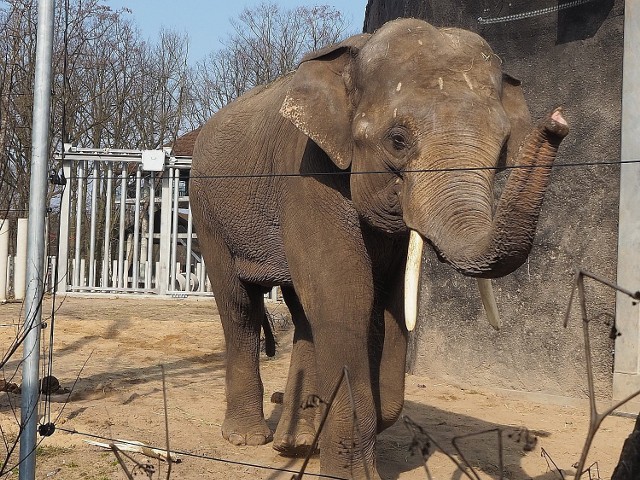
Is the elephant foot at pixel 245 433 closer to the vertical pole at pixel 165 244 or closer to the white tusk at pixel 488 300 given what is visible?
the white tusk at pixel 488 300

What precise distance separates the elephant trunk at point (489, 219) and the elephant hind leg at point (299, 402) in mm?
2012

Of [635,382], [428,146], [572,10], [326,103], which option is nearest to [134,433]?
[326,103]

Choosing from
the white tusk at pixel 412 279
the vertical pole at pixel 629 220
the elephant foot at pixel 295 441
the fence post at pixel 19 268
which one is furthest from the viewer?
the fence post at pixel 19 268

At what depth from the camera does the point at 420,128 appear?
164 inches

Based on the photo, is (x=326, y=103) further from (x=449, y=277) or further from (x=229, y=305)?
(x=449, y=277)

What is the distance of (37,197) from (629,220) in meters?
4.78

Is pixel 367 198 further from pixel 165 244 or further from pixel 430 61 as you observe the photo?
pixel 165 244

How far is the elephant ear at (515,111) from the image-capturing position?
4.44 m

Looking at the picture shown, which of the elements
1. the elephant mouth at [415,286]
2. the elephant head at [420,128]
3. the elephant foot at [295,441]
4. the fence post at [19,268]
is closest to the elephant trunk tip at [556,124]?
the elephant head at [420,128]

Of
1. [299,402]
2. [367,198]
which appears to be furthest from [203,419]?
[367,198]

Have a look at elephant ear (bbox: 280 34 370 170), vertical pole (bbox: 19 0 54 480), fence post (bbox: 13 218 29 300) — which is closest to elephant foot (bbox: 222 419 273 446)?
vertical pole (bbox: 19 0 54 480)

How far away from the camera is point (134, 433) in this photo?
20.3 feet

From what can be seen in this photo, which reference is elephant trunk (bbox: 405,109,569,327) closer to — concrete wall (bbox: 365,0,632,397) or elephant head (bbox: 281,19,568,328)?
elephant head (bbox: 281,19,568,328)

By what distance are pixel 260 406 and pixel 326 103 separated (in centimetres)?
238
